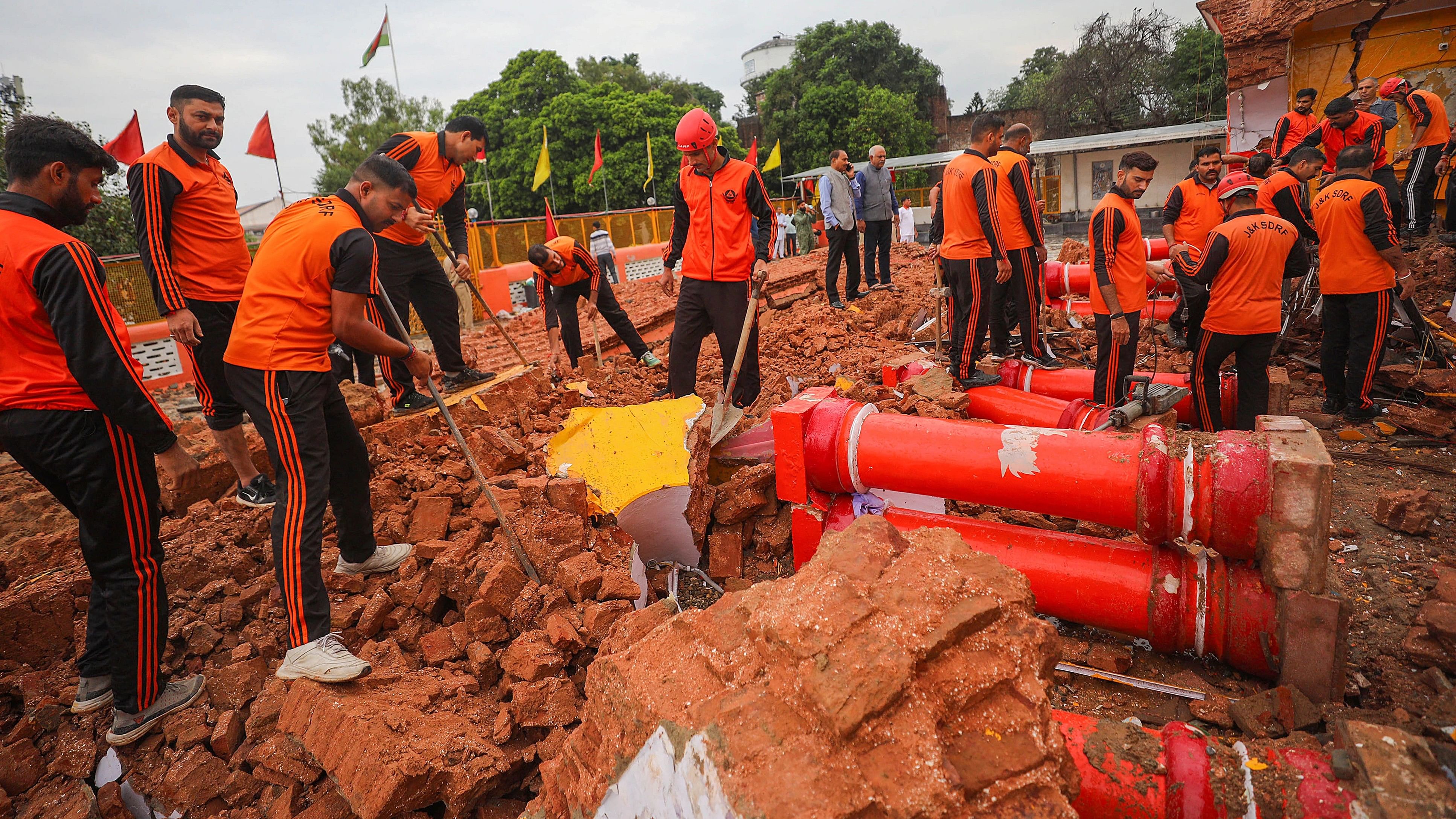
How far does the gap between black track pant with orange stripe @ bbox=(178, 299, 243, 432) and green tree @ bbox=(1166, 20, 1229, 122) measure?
30.4 metres

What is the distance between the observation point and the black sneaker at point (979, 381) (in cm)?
478

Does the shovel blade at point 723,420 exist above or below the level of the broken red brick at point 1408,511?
above

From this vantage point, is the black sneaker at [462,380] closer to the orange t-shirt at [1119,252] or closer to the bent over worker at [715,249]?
the bent over worker at [715,249]

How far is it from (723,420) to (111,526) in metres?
2.34

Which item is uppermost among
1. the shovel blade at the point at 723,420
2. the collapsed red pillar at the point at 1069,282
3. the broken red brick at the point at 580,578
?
the collapsed red pillar at the point at 1069,282

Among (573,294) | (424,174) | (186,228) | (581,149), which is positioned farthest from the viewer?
(581,149)

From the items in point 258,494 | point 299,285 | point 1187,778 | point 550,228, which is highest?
point 550,228

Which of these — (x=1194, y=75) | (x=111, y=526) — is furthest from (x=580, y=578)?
(x=1194, y=75)

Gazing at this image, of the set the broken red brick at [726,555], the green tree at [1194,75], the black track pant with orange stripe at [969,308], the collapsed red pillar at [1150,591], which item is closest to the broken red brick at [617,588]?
the broken red brick at [726,555]

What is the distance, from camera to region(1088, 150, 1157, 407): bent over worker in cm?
420

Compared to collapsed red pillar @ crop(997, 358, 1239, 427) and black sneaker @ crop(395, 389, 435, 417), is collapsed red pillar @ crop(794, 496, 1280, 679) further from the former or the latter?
black sneaker @ crop(395, 389, 435, 417)

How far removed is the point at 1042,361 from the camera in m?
5.07

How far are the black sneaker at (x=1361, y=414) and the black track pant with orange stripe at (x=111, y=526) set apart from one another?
6.51m

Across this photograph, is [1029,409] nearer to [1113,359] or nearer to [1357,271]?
[1113,359]
